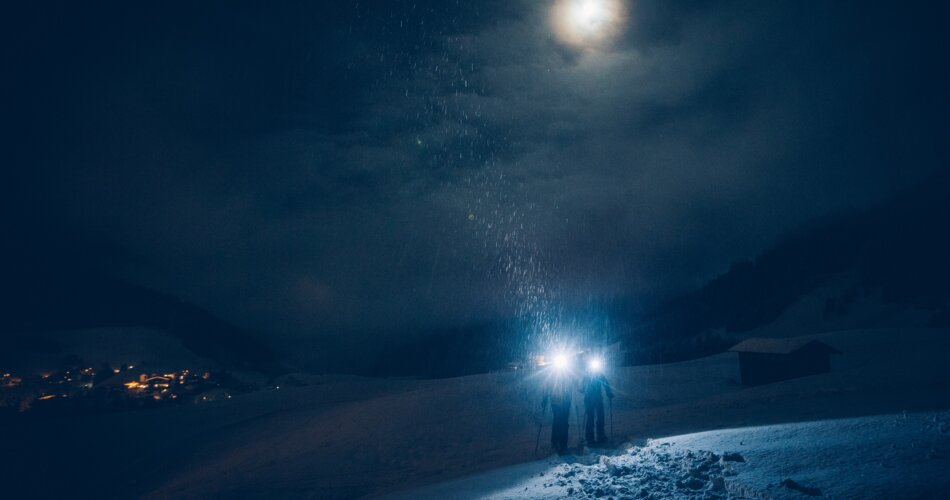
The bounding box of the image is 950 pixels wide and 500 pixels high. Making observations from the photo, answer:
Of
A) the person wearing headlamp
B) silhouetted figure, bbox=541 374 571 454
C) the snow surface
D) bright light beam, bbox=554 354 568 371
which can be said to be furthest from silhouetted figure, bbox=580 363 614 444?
the snow surface

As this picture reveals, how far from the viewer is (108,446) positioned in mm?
36562

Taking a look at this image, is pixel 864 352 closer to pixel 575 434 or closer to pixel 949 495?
pixel 575 434

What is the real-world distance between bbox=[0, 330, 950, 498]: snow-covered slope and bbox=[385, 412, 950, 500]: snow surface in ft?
1.58

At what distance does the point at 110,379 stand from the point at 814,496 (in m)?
89.0

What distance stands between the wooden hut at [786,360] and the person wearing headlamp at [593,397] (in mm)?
21019

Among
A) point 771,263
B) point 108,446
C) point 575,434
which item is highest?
point 771,263

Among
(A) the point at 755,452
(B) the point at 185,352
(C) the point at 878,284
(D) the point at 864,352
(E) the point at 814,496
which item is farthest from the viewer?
(B) the point at 185,352

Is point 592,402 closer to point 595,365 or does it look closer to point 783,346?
point 595,365

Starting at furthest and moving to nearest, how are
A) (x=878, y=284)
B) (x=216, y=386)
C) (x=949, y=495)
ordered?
(x=878, y=284)
(x=216, y=386)
(x=949, y=495)

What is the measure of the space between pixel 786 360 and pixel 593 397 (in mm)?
21794

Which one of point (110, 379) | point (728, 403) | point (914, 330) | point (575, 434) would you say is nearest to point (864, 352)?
point (914, 330)

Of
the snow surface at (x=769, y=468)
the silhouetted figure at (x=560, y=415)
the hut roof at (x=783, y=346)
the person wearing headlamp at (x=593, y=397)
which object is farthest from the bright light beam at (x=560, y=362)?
the hut roof at (x=783, y=346)

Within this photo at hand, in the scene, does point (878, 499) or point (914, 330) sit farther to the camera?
point (914, 330)

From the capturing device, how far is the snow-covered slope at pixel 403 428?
1648 centimetres
